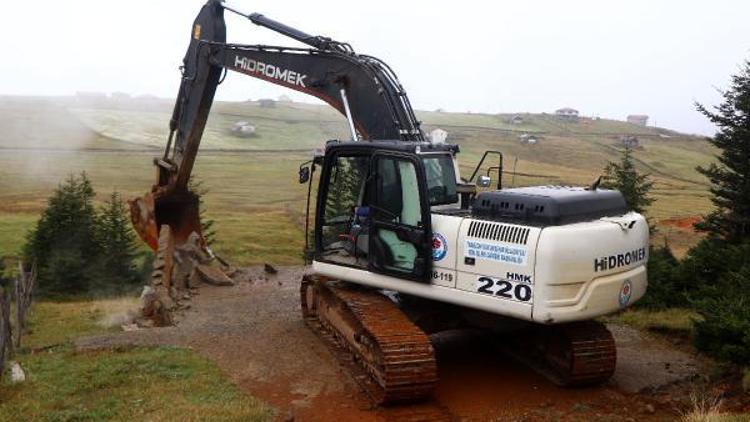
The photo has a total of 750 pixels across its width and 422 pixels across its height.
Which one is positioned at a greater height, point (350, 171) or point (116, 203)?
point (350, 171)

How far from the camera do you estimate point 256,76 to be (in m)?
13.8

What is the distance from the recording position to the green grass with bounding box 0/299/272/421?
777 centimetres

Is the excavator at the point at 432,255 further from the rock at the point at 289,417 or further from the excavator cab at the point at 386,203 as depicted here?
the rock at the point at 289,417

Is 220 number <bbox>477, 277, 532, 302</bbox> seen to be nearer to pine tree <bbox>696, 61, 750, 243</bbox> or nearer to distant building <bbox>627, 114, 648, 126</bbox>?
pine tree <bbox>696, 61, 750, 243</bbox>

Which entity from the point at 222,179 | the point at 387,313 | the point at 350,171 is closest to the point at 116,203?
the point at 350,171

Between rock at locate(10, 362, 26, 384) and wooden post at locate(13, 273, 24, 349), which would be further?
wooden post at locate(13, 273, 24, 349)

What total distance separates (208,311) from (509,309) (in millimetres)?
7501

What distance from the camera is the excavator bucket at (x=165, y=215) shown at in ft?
51.0

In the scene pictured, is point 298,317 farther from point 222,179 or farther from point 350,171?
point 222,179

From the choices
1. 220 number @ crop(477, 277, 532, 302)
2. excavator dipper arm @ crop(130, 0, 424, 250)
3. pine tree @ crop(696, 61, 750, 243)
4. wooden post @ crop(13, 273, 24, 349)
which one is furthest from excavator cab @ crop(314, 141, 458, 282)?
pine tree @ crop(696, 61, 750, 243)

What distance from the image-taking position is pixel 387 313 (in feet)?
29.4

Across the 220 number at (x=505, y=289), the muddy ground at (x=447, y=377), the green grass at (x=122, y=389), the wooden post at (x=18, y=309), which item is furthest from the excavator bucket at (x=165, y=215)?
the 220 number at (x=505, y=289)

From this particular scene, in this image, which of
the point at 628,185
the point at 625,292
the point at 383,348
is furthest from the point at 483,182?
the point at 628,185

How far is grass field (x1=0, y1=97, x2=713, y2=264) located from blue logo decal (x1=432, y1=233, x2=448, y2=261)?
18703 mm
